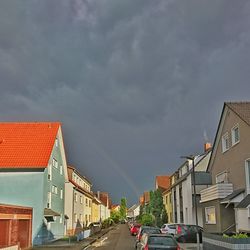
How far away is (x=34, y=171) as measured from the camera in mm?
33906

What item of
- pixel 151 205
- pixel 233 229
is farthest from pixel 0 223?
pixel 151 205

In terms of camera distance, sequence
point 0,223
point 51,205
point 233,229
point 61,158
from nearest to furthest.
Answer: point 0,223
point 233,229
point 51,205
point 61,158

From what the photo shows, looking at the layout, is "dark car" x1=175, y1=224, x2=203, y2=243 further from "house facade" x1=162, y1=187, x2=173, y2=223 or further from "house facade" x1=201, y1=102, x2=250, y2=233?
"house facade" x1=162, y1=187, x2=173, y2=223

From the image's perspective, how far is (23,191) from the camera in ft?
111

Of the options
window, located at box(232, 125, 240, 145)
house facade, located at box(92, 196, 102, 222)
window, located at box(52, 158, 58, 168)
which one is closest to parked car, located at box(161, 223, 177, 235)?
window, located at box(232, 125, 240, 145)

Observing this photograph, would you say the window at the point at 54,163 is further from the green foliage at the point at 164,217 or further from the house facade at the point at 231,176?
the green foliage at the point at 164,217

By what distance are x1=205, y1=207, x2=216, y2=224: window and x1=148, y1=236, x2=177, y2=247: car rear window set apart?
13.0 metres

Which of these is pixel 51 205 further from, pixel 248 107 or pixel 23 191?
pixel 248 107

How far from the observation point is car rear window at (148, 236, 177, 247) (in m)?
16.6

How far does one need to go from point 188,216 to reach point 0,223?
2623cm

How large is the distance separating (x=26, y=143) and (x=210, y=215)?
Answer: 57.5 ft

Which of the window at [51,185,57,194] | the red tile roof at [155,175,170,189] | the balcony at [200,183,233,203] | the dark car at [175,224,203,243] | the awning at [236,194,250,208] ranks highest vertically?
the red tile roof at [155,175,170,189]

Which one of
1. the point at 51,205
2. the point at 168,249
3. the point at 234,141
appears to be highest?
the point at 234,141

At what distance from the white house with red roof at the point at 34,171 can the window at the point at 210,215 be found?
12.7m
